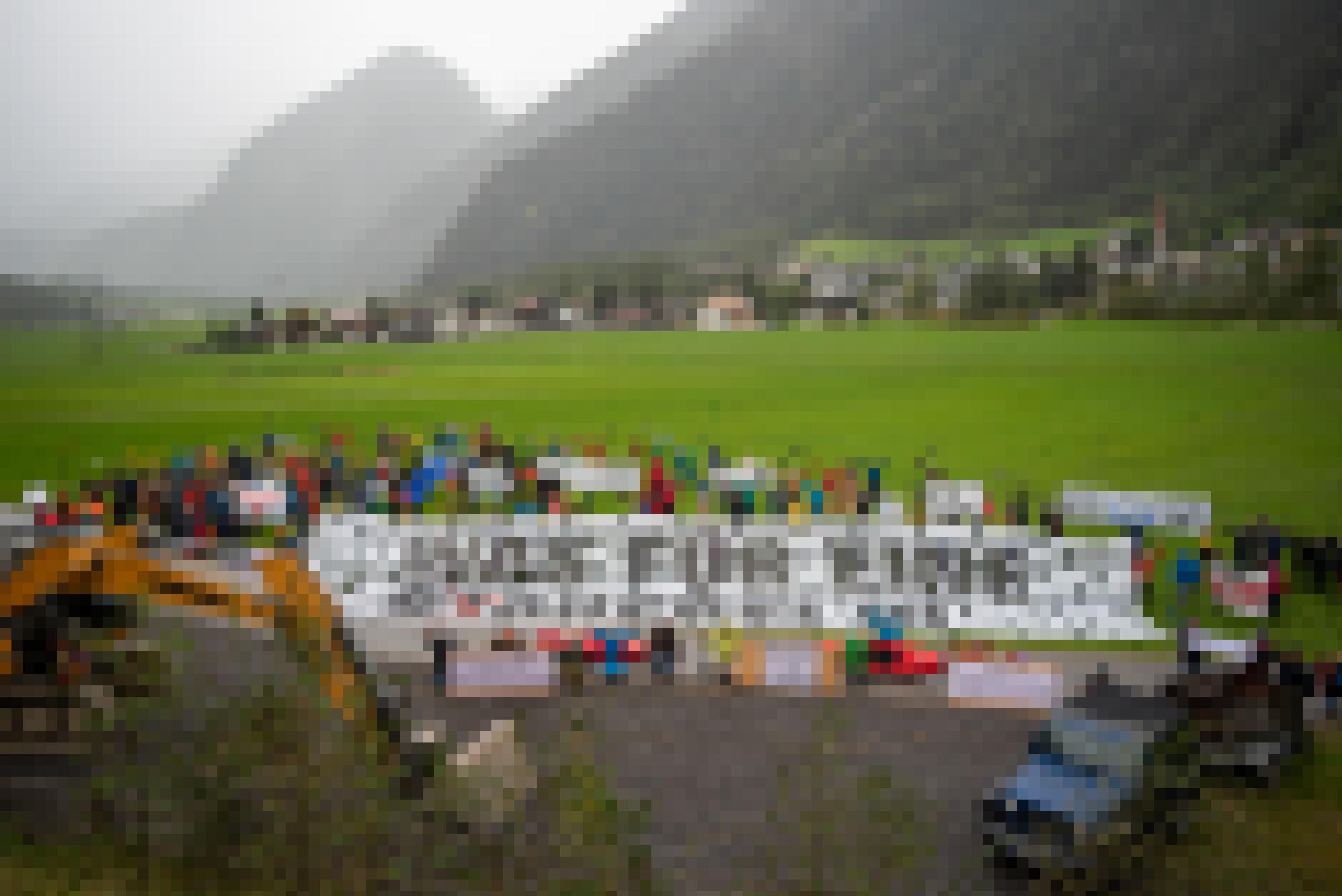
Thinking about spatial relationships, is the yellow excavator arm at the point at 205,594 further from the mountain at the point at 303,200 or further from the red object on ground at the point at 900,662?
the red object on ground at the point at 900,662

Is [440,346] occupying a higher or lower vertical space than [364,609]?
higher

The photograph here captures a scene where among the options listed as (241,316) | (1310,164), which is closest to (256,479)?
(241,316)

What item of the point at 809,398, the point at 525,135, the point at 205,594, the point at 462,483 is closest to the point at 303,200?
the point at 525,135

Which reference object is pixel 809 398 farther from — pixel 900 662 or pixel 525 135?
pixel 525 135

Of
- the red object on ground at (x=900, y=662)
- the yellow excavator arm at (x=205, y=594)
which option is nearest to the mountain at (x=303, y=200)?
the yellow excavator arm at (x=205, y=594)

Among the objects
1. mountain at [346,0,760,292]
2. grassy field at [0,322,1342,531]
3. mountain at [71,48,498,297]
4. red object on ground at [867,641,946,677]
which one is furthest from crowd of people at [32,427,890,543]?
red object on ground at [867,641,946,677]

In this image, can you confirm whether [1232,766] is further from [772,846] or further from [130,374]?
[130,374]
